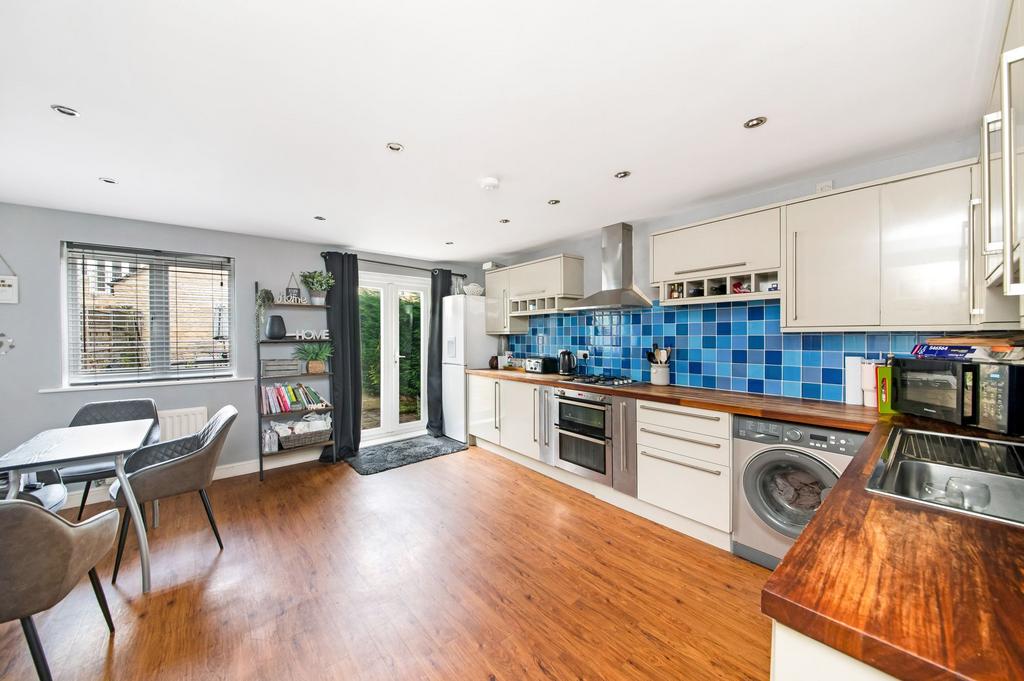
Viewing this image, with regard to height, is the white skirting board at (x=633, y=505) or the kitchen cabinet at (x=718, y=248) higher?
the kitchen cabinet at (x=718, y=248)

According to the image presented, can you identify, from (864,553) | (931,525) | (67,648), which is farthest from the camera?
(67,648)

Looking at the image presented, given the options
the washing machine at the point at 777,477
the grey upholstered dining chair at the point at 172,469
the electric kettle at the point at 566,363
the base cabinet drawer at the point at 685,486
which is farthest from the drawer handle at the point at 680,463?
the grey upholstered dining chair at the point at 172,469

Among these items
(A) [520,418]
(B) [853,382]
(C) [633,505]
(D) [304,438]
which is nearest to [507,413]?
(A) [520,418]

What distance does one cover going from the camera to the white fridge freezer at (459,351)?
4.74m

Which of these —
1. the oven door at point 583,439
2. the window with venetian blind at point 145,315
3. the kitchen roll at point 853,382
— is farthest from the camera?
the window with venetian blind at point 145,315

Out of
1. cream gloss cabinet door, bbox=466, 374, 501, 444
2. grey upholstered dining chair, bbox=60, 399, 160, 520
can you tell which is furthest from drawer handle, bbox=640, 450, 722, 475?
grey upholstered dining chair, bbox=60, 399, 160, 520

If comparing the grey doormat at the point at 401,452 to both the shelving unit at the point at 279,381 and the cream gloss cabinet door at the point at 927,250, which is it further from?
the cream gloss cabinet door at the point at 927,250

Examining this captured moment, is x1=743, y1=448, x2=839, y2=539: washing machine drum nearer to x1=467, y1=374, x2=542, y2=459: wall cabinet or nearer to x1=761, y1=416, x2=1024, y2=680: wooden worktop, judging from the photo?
x1=761, y1=416, x2=1024, y2=680: wooden worktop

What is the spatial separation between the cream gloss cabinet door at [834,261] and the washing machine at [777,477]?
678mm

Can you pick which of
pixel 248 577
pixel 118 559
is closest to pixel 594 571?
pixel 248 577

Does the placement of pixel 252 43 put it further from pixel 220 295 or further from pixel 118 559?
pixel 220 295

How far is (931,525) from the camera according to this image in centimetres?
86

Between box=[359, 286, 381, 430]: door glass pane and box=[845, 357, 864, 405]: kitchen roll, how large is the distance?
4416 millimetres

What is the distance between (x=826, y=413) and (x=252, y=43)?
301 cm
